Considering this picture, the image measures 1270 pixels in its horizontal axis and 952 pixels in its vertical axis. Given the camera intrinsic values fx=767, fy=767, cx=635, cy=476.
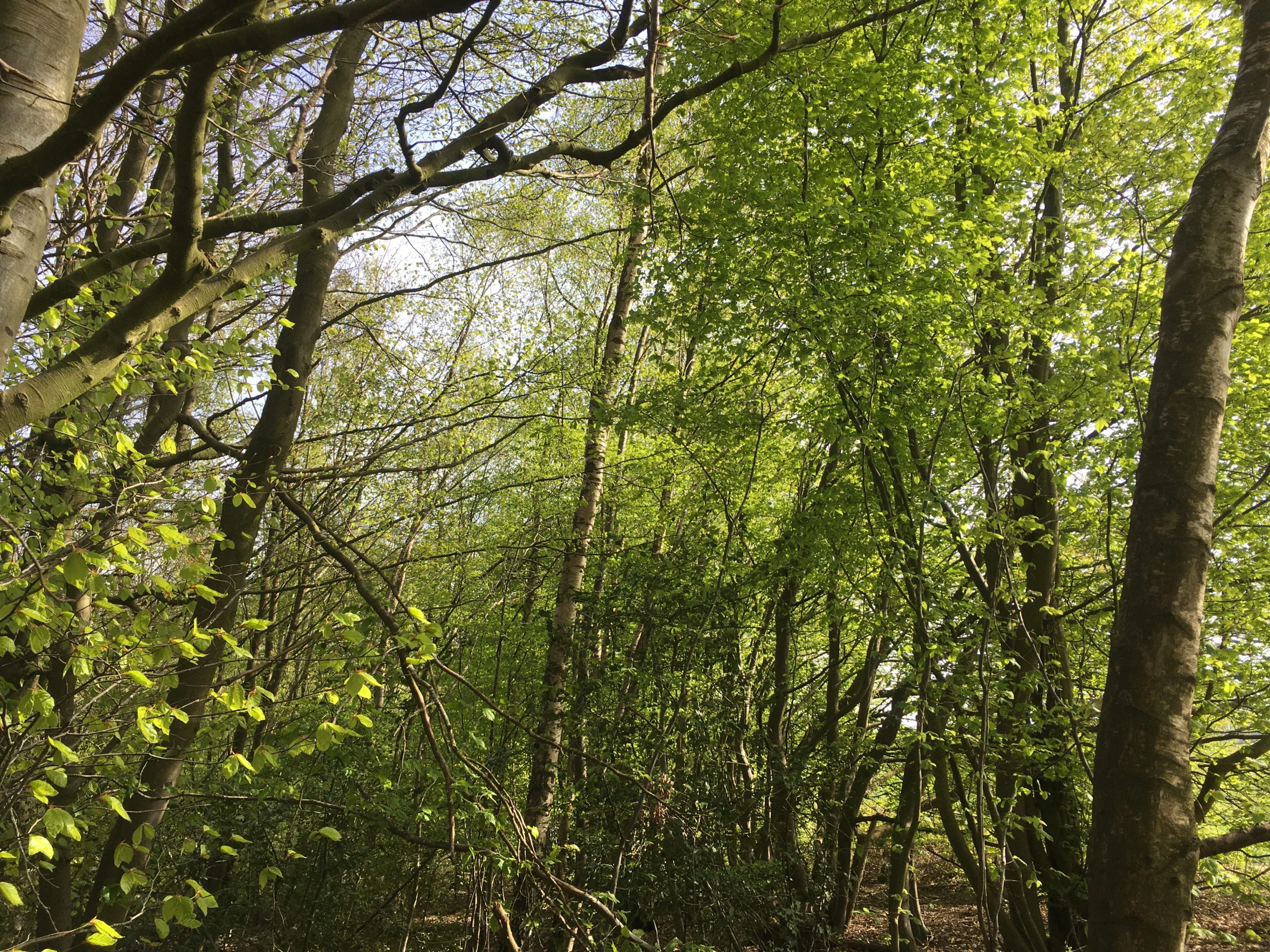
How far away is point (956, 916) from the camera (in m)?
10.5

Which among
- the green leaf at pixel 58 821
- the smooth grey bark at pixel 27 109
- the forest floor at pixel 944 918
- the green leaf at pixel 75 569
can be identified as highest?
the smooth grey bark at pixel 27 109

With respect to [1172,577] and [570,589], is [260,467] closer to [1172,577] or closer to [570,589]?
[570,589]

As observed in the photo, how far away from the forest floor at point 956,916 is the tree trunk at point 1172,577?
16.9 ft

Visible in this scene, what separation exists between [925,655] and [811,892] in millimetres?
3465

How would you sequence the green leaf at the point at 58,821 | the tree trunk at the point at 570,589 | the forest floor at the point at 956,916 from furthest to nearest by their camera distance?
the forest floor at the point at 956,916, the tree trunk at the point at 570,589, the green leaf at the point at 58,821

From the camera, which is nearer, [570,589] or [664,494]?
[570,589]

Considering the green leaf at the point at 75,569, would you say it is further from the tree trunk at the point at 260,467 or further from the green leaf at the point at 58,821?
the tree trunk at the point at 260,467

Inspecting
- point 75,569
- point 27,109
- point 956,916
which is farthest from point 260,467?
point 956,916

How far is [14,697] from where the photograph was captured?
356cm

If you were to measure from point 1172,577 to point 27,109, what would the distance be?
303 centimetres

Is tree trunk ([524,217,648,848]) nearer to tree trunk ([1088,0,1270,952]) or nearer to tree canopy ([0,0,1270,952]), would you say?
tree canopy ([0,0,1270,952])

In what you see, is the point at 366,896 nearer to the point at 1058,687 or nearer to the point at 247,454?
the point at 247,454

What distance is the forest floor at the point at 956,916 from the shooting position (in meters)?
8.35

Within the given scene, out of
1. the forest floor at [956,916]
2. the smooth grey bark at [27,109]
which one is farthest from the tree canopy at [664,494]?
the forest floor at [956,916]
